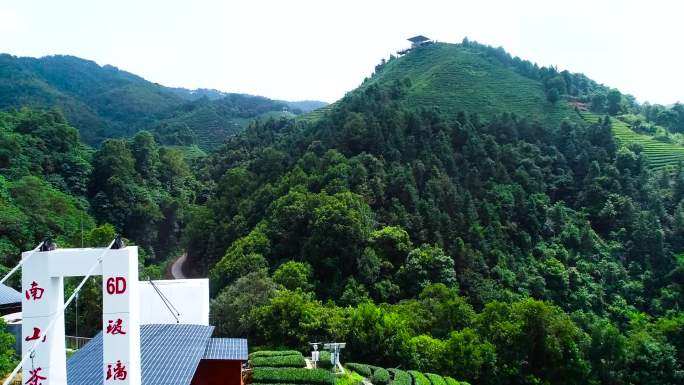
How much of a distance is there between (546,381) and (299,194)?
2019cm

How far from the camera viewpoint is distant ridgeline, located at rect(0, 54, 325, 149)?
284ft

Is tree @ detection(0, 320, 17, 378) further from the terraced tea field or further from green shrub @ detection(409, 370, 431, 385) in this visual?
the terraced tea field

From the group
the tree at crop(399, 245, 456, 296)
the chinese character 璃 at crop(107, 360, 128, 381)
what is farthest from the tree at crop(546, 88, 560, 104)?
the chinese character 璃 at crop(107, 360, 128, 381)

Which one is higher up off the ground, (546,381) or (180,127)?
(180,127)

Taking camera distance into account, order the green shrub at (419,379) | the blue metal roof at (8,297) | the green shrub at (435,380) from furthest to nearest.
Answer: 1. the blue metal roof at (8,297)
2. the green shrub at (435,380)
3. the green shrub at (419,379)

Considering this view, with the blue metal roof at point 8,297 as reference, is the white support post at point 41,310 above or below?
above

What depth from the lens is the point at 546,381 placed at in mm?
27641

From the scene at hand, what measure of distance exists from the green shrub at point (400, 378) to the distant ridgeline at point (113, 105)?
6349 centimetres

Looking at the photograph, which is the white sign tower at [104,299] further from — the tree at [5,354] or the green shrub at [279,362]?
the green shrub at [279,362]

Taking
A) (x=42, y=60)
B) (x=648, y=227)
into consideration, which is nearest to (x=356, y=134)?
(x=648, y=227)

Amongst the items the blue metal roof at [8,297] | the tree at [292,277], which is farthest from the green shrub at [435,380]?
the blue metal roof at [8,297]

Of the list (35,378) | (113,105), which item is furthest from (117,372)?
(113,105)

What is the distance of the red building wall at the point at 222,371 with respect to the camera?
16.5 m

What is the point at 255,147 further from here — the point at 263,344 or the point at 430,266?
the point at 263,344
